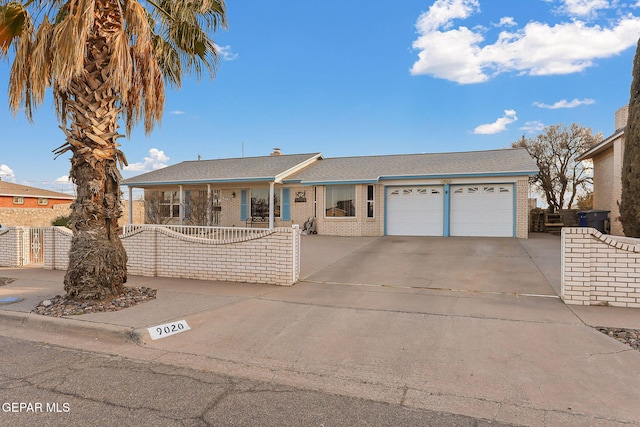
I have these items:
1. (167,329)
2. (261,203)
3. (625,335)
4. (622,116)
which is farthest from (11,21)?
(622,116)

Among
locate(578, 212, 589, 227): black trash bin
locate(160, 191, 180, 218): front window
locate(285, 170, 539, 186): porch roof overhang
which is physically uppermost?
locate(285, 170, 539, 186): porch roof overhang

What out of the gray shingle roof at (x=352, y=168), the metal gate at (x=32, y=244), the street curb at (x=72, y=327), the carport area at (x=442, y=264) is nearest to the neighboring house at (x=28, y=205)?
the gray shingle roof at (x=352, y=168)

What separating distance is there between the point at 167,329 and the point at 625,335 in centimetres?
621

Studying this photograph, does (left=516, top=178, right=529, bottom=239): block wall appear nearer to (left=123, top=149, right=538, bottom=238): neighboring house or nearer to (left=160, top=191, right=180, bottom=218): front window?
(left=123, top=149, right=538, bottom=238): neighboring house

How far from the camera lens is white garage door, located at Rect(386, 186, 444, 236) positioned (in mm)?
16750

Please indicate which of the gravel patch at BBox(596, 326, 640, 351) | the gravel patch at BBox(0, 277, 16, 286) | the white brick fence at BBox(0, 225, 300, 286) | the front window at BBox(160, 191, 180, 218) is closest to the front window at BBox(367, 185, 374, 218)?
the white brick fence at BBox(0, 225, 300, 286)

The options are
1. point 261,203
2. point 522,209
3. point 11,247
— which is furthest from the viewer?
point 261,203

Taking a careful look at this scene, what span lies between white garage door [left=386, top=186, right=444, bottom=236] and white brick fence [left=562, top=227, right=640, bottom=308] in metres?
9.85

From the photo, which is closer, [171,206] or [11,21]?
[11,21]

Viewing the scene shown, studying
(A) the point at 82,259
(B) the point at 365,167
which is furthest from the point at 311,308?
(B) the point at 365,167

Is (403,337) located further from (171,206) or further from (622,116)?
(171,206)

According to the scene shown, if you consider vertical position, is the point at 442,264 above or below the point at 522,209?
below

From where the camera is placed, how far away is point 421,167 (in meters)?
17.6

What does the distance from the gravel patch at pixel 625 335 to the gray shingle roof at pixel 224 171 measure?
13867 millimetres
